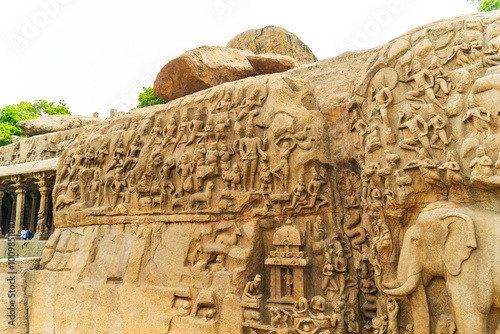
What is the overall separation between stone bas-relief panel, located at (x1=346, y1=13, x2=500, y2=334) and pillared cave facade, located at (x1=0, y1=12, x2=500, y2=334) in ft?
0.08

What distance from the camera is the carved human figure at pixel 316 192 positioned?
8.48m

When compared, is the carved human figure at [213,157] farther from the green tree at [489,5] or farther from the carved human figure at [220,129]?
the green tree at [489,5]

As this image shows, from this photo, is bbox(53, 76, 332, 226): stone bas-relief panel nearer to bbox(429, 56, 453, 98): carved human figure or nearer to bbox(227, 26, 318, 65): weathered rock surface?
bbox(429, 56, 453, 98): carved human figure

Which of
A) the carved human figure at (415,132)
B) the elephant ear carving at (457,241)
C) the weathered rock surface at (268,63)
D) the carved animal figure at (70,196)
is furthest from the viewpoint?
the weathered rock surface at (268,63)

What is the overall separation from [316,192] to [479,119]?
3.55m

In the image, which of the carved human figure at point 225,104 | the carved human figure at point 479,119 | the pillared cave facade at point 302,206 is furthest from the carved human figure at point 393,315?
the carved human figure at point 225,104

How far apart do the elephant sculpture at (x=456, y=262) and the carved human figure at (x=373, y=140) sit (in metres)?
1.50

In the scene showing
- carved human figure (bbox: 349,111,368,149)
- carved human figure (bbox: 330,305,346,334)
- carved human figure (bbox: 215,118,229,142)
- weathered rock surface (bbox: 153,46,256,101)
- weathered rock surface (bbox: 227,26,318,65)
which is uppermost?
weathered rock surface (bbox: 227,26,318,65)

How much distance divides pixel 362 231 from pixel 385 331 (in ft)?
6.70

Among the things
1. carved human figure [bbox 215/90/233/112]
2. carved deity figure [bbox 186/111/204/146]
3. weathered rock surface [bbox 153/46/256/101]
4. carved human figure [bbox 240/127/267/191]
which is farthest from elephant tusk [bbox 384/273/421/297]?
weathered rock surface [bbox 153/46/256/101]

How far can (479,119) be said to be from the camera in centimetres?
601

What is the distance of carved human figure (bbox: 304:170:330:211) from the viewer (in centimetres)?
848

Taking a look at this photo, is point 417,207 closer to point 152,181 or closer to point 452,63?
point 452,63

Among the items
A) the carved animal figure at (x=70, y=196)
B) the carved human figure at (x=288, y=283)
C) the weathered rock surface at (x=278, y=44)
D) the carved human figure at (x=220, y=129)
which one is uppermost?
the weathered rock surface at (x=278, y=44)
